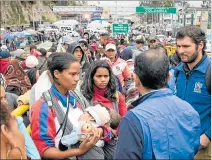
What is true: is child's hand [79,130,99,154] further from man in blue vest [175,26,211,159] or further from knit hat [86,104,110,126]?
man in blue vest [175,26,211,159]

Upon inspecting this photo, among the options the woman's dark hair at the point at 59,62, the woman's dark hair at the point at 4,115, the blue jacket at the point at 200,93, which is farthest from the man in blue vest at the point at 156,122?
the blue jacket at the point at 200,93

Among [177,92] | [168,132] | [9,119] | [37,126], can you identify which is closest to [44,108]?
[37,126]

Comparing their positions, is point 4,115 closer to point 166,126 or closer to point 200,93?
point 166,126

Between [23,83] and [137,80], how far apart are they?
340cm

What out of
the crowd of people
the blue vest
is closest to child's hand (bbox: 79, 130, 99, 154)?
the crowd of people

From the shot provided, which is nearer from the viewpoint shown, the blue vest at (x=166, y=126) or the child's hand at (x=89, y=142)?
the blue vest at (x=166, y=126)

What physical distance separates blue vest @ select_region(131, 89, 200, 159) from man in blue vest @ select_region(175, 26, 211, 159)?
1053 millimetres

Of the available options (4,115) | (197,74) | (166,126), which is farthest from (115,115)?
(4,115)

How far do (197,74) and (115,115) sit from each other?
2.87ft

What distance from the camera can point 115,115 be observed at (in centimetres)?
333

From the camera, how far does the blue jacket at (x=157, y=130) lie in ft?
7.36

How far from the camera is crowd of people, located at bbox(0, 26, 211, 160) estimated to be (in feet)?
7.40

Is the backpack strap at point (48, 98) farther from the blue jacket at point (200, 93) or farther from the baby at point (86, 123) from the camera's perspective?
the blue jacket at point (200, 93)

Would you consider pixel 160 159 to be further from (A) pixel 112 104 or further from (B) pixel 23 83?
(B) pixel 23 83
